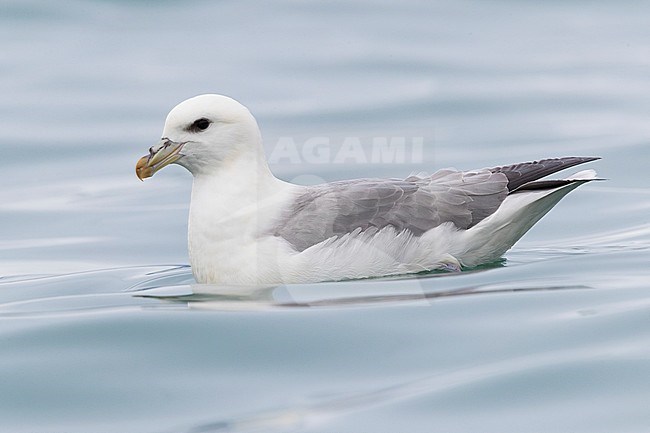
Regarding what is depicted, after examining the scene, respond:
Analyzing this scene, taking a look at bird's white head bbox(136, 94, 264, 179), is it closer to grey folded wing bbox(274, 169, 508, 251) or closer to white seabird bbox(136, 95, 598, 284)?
white seabird bbox(136, 95, 598, 284)

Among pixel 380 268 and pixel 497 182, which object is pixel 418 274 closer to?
pixel 380 268

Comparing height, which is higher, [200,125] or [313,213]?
[200,125]

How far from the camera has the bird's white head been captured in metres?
7.05

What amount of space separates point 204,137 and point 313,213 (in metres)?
0.72

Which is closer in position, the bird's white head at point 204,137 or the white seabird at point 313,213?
the white seabird at point 313,213

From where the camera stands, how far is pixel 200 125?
7086 mm

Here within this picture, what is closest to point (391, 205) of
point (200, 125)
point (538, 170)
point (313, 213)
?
point (313, 213)

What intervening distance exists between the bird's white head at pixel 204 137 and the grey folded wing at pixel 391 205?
1.48 feet

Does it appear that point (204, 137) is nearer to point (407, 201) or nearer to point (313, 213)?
point (313, 213)

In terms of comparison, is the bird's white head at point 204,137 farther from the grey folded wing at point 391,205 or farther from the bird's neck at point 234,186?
the grey folded wing at point 391,205

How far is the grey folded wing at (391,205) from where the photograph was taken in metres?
6.85

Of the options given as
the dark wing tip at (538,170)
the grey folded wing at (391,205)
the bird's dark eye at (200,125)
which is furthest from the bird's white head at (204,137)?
the dark wing tip at (538,170)

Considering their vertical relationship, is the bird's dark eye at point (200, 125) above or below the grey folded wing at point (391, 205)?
above

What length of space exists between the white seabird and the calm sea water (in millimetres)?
195
